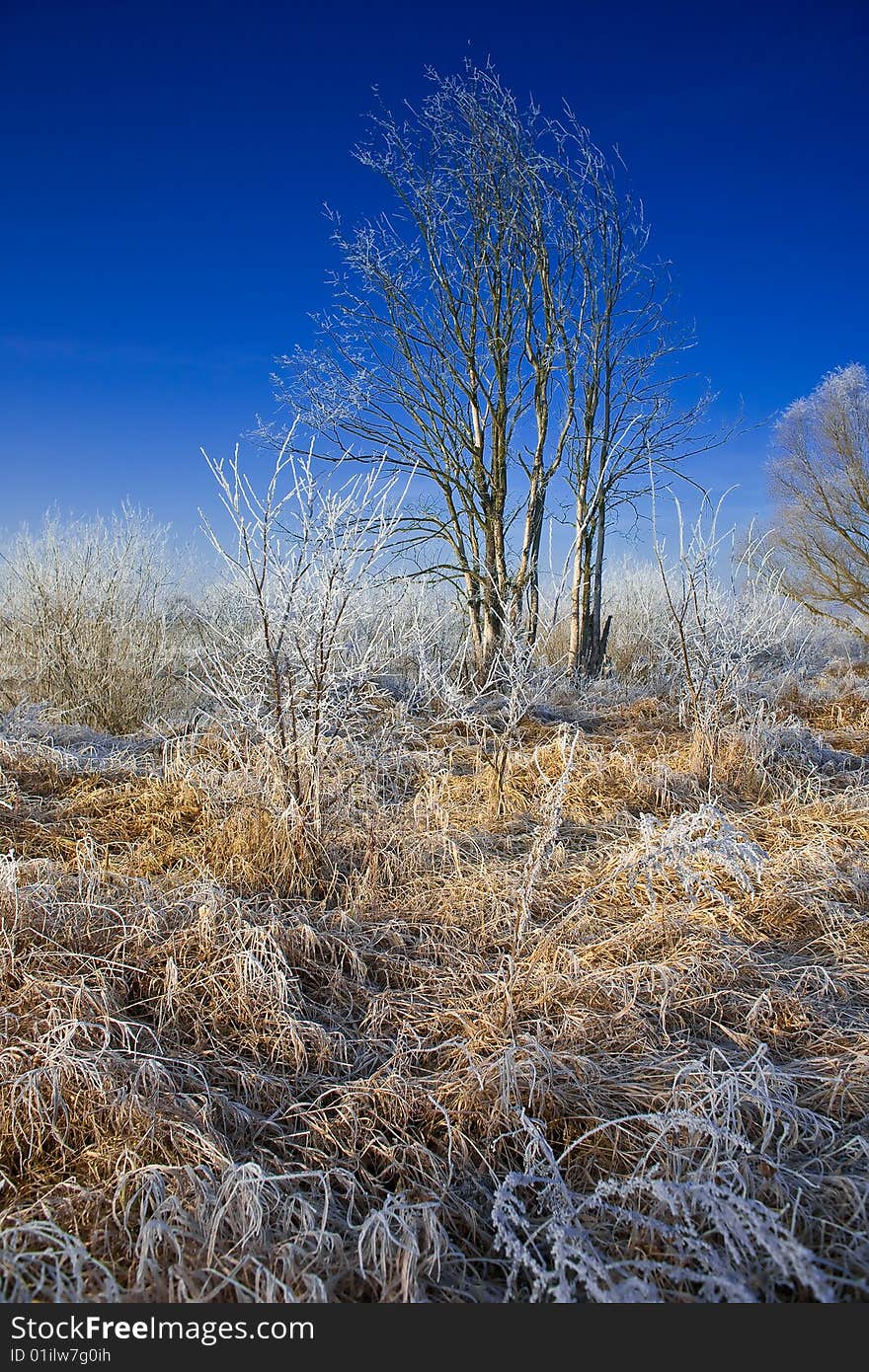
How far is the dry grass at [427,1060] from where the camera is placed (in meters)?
1.62

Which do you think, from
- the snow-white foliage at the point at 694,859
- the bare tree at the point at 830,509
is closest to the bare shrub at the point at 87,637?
the snow-white foliage at the point at 694,859

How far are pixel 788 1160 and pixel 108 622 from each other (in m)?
6.61

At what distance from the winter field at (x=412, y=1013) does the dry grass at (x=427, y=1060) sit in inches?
0.4

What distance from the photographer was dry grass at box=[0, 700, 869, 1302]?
162cm

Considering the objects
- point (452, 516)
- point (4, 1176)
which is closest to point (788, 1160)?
point (4, 1176)

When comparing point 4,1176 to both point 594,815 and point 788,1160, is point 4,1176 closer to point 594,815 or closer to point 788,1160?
point 788,1160

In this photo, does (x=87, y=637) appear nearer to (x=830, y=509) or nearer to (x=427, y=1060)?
(x=427, y=1060)

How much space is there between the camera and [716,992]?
8.36 feet

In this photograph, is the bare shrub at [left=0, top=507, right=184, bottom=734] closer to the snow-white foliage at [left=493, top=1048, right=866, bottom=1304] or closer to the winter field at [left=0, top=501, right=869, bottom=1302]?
the winter field at [left=0, top=501, right=869, bottom=1302]

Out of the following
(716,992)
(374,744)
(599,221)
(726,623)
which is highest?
(599,221)

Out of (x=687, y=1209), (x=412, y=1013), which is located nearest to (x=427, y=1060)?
(x=412, y=1013)

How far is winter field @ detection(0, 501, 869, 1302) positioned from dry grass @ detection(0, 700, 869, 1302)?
0.4 inches

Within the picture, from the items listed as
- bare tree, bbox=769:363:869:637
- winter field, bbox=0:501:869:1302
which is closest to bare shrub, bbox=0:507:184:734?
winter field, bbox=0:501:869:1302

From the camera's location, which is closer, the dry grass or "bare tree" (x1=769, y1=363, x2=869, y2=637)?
the dry grass
